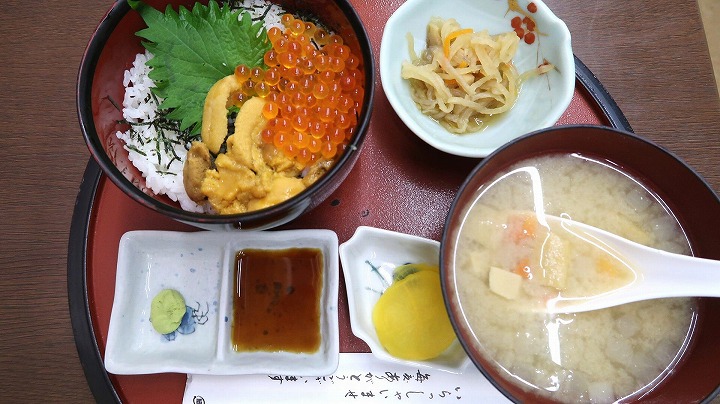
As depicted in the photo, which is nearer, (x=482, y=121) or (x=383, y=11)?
(x=482, y=121)

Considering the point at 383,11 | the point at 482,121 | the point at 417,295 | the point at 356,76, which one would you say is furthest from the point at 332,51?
the point at 417,295

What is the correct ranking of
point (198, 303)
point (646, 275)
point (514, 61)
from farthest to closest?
point (514, 61) → point (198, 303) → point (646, 275)

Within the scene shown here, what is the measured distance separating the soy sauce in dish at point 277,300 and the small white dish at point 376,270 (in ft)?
0.36

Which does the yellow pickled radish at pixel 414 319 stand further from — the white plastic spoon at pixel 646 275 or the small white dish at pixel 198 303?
the white plastic spoon at pixel 646 275

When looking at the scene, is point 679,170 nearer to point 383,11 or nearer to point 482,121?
point 482,121

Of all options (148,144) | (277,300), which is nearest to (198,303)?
(277,300)

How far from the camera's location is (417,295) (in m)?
1.38

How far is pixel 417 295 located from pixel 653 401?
60 cm

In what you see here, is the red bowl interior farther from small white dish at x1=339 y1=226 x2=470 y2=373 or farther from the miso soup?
small white dish at x1=339 y1=226 x2=470 y2=373

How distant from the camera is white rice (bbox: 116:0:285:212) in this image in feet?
4.60

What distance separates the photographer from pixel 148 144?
1445 millimetres

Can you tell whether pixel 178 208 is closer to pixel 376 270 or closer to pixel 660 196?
pixel 376 270

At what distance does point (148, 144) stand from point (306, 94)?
0.48 metres

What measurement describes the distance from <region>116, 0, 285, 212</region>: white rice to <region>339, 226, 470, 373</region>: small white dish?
45 centimetres
